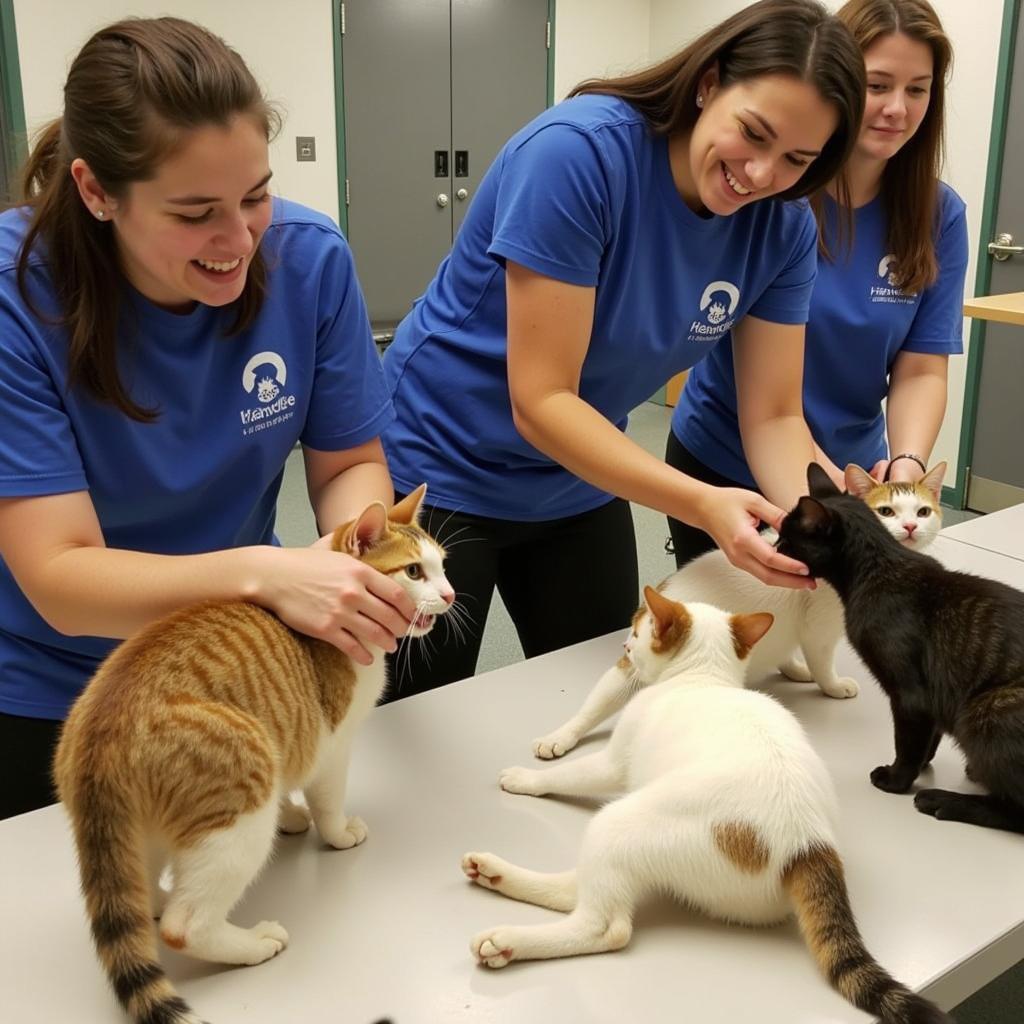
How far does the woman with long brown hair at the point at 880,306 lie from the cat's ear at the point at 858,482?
87 mm

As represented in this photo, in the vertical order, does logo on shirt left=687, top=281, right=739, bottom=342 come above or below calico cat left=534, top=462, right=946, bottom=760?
above

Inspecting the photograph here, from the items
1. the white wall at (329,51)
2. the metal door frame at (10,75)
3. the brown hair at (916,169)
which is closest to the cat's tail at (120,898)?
the brown hair at (916,169)

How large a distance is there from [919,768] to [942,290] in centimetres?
111

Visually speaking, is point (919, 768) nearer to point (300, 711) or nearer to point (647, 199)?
point (300, 711)

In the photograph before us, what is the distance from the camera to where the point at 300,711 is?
3.28 feet

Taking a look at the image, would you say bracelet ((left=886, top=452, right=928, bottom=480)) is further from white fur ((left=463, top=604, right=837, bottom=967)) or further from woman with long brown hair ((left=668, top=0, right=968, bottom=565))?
white fur ((left=463, top=604, right=837, bottom=967))

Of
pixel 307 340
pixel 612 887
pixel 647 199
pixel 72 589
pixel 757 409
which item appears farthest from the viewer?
pixel 757 409

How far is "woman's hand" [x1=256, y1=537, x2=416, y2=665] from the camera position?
1.02 m

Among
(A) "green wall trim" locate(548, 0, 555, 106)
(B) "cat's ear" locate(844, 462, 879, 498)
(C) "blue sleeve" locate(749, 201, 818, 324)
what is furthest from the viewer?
(A) "green wall trim" locate(548, 0, 555, 106)

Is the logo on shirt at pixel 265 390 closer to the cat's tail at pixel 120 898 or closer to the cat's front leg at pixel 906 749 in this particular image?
the cat's tail at pixel 120 898

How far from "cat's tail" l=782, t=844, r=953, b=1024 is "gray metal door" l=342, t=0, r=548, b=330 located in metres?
4.72

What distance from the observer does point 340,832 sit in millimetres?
1070

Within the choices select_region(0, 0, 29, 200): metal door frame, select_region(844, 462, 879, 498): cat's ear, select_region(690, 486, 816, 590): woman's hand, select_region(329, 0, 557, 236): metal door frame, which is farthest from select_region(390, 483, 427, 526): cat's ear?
select_region(329, 0, 557, 236): metal door frame

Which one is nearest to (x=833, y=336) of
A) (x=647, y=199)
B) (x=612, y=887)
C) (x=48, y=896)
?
(x=647, y=199)
